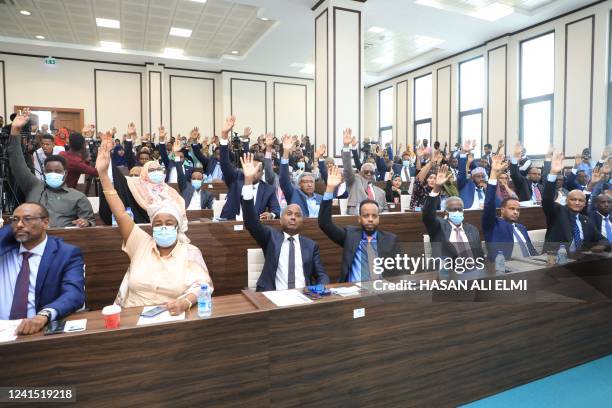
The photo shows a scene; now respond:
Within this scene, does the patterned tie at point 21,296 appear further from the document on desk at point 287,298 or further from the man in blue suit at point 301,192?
the man in blue suit at point 301,192

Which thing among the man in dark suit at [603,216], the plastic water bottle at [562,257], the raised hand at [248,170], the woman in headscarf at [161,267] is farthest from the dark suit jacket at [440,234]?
the woman in headscarf at [161,267]

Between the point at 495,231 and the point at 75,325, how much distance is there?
2.99 m

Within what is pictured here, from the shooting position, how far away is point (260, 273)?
2836mm

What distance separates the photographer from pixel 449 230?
125 inches

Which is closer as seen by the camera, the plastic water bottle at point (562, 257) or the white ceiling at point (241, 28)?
the plastic water bottle at point (562, 257)

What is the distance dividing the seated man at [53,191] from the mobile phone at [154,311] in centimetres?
170

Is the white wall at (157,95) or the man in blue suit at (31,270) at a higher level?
the white wall at (157,95)

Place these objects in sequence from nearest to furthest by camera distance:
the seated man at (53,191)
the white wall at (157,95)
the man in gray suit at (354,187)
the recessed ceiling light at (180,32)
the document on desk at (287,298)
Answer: the document on desk at (287,298)
the seated man at (53,191)
the man in gray suit at (354,187)
the recessed ceiling light at (180,32)
the white wall at (157,95)

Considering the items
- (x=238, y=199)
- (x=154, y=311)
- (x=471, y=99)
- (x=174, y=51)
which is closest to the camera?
(x=154, y=311)

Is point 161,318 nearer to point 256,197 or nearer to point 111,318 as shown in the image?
point 111,318

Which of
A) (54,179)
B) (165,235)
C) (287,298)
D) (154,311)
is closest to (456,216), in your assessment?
(287,298)

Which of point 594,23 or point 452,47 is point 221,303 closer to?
point 594,23

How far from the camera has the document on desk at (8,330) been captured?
1.43 meters

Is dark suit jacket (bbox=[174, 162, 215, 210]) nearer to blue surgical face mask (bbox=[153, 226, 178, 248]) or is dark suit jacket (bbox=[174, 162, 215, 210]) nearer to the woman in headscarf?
the woman in headscarf
